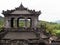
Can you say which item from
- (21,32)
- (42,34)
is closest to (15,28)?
(21,32)

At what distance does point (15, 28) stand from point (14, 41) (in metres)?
2.51

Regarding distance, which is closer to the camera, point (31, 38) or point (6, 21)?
point (31, 38)

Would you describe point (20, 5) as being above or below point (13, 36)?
above

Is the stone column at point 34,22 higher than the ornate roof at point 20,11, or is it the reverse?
the ornate roof at point 20,11

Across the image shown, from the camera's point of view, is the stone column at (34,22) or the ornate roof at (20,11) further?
the stone column at (34,22)

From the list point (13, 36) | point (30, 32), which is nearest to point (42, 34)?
point (30, 32)

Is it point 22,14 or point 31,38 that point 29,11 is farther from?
point 31,38

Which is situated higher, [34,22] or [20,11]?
[20,11]

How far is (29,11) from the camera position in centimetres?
3519

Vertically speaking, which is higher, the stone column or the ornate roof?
the ornate roof

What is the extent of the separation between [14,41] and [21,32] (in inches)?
91.6

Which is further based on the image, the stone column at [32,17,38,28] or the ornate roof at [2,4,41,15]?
the stone column at [32,17,38,28]

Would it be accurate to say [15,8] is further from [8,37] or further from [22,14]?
[8,37]

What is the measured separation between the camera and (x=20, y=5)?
3541 centimetres
